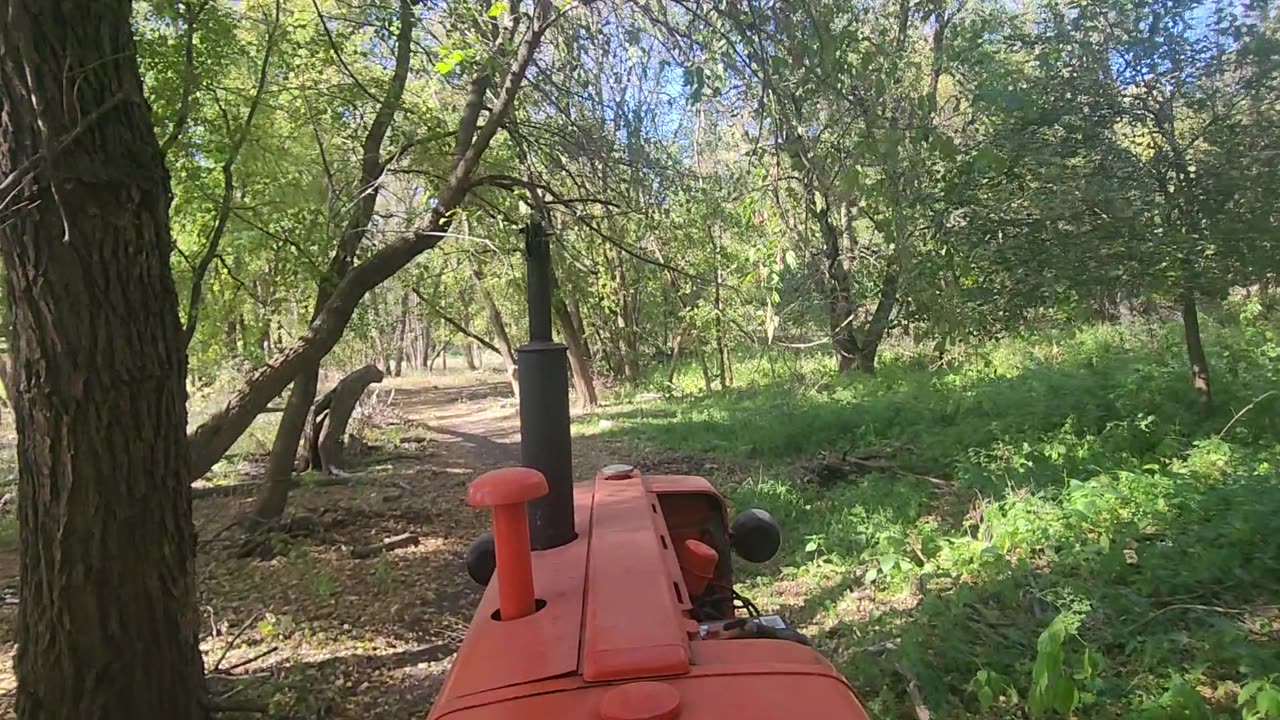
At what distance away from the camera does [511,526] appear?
1.71 meters

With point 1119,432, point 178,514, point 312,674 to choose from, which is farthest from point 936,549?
point 178,514

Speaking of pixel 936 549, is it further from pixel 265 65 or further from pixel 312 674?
pixel 265 65

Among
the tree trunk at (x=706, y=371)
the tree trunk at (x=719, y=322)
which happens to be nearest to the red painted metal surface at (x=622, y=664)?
the tree trunk at (x=719, y=322)

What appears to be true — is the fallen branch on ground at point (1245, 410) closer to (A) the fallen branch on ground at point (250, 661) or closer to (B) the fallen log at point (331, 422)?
(A) the fallen branch on ground at point (250, 661)

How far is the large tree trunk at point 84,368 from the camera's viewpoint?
3.08m

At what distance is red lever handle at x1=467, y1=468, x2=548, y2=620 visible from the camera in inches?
66.1

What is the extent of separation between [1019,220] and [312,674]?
693 cm

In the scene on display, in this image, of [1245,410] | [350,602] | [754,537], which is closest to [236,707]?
[754,537]

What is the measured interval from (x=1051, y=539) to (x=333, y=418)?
355 inches

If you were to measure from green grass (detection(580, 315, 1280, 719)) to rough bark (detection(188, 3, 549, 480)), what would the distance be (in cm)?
286

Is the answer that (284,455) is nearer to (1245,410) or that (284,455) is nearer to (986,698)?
(986,698)

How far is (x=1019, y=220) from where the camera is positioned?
8.05m

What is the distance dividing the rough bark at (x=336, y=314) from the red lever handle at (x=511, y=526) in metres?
5.06

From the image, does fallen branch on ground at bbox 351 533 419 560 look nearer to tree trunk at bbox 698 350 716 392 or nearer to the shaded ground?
the shaded ground
